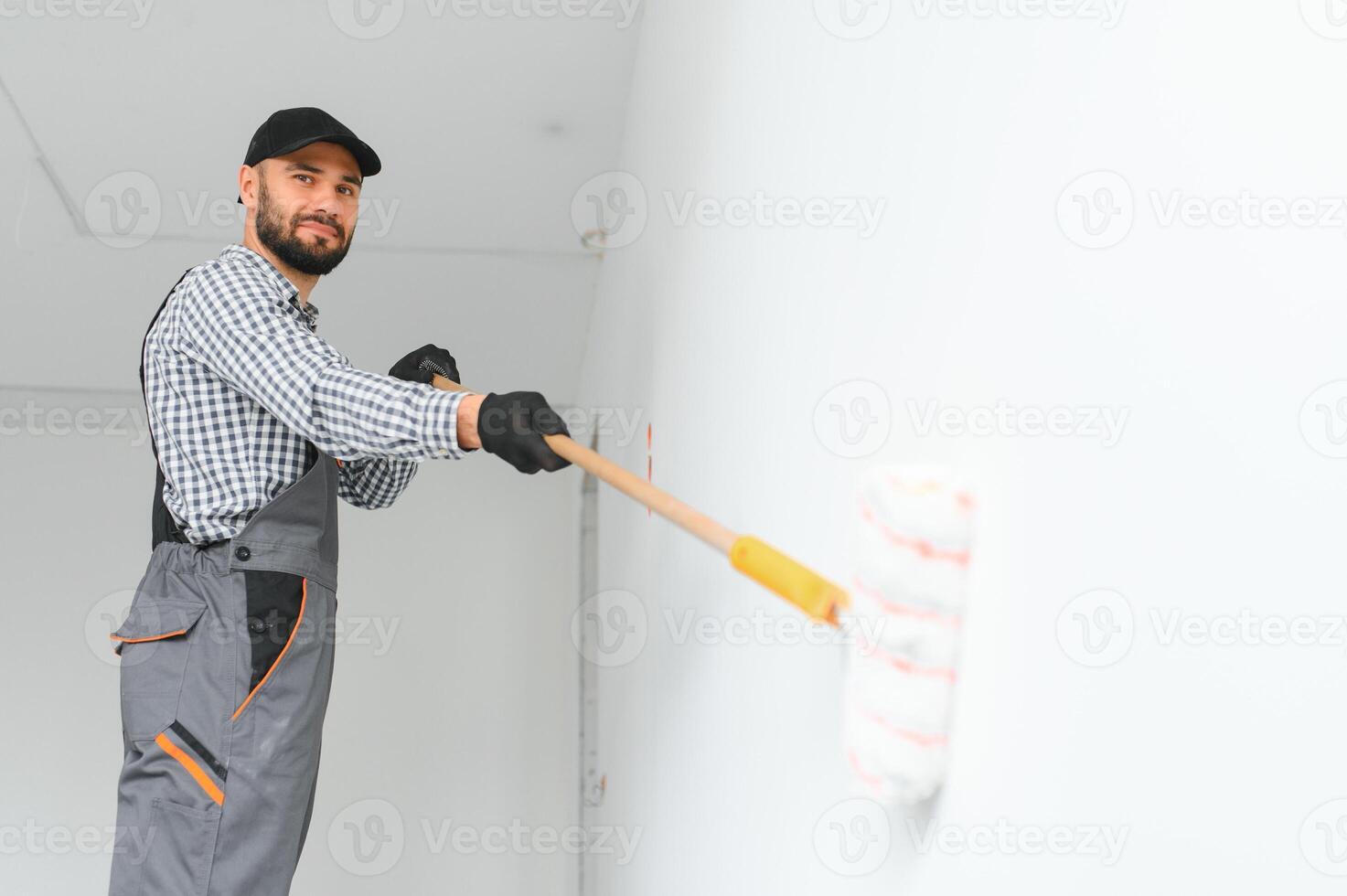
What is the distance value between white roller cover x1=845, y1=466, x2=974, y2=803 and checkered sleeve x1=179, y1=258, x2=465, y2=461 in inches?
25.0

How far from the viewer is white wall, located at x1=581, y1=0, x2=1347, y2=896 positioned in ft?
1.45

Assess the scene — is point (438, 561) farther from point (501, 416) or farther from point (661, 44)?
point (501, 416)

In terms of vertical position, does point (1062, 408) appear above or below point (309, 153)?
below

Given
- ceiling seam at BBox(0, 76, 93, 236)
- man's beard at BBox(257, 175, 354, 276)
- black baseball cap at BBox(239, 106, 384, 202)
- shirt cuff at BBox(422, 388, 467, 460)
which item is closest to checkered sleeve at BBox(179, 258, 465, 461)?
shirt cuff at BBox(422, 388, 467, 460)

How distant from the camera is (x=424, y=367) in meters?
1.79

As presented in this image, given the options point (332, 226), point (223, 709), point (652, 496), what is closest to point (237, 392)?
point (332, 226)

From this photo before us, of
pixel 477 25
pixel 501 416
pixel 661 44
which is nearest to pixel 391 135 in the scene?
pixel 477 25

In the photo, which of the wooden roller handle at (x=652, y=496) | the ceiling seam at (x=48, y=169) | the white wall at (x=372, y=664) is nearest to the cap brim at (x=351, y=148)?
the wooden roller handle at (x=652, y=496)

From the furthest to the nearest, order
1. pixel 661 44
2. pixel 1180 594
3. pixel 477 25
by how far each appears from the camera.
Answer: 1. pixel 477 25
2. pixel 661 44
3. pixel 1180 594

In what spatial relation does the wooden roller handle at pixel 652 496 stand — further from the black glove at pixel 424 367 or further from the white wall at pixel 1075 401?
the black glove at pixel 424 367

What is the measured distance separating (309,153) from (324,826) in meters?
3.03

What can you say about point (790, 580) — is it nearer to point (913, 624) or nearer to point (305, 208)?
point (913, 624)

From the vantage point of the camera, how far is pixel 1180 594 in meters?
0.49

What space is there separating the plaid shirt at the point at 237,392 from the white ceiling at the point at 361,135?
3.72 feet
